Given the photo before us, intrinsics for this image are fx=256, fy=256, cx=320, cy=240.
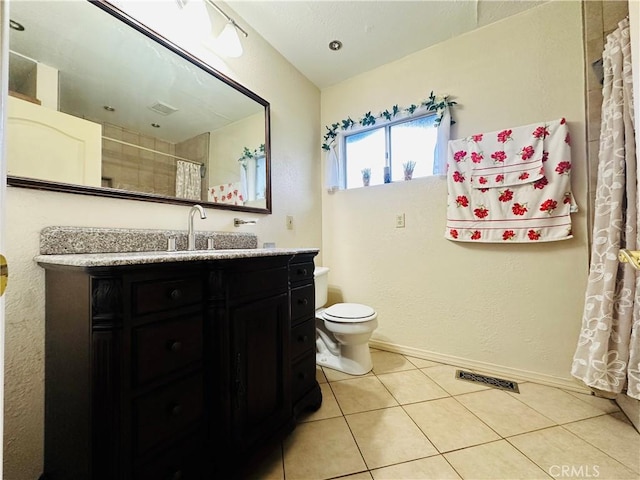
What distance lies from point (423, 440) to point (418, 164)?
5.92 feet

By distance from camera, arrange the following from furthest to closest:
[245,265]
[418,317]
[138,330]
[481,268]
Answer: [418,317], [481,268], [245,265], [138,330]

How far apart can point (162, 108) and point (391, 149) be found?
66.2 inches

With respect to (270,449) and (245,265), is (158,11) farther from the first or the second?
(270,449)

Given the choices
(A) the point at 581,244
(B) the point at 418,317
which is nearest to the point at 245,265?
(B) the point at 418,317

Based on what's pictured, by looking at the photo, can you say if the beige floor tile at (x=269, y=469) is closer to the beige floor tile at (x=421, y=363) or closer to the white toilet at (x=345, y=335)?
the white toilet at (x=345, y=335)

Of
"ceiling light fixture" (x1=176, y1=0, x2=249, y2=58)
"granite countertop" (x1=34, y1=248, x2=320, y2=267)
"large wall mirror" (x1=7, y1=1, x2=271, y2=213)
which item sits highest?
"ceiling light fixture" (x1=176, y1=0, x2=249, y2=58)

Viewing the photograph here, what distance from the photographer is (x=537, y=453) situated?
3.54ft

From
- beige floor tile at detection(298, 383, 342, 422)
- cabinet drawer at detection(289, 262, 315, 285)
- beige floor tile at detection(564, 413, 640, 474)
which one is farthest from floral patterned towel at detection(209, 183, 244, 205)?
beige floor tile at detection(564, 413, 640, 474)

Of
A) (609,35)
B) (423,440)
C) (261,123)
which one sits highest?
(609,35)

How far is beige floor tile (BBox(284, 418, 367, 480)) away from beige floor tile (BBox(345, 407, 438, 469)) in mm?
44

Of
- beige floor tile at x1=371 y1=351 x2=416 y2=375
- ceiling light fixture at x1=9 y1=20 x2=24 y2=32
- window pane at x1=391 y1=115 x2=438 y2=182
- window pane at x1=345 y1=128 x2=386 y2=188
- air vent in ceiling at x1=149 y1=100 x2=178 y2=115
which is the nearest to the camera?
ceiling light fixture at x1=9 y1=20 x2=24 y2=32

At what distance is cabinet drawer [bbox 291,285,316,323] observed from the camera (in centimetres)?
122

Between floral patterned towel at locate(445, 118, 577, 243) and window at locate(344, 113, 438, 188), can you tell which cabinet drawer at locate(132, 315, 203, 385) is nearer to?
floral patterned towel at locate(445, 118, 577, 243)

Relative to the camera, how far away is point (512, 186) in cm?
166
